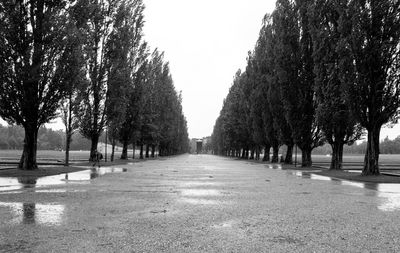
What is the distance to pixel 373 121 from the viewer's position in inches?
914

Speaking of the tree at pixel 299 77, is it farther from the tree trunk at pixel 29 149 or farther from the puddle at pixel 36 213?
the puddle at pixel 36 213

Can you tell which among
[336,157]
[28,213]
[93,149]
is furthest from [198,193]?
[93,149]

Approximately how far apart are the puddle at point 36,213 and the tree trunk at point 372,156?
60.4 ft

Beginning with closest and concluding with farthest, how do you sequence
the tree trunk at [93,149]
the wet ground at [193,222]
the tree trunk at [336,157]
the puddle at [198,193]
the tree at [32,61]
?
the wet ground at [193,222] → the puddle at [198,193] → the tree at [32,61] → the tree trunk at [336,157] → the tree trunk at [93,149]

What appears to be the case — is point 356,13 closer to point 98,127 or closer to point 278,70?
point 278,70

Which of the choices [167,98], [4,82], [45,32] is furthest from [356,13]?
[167,98]

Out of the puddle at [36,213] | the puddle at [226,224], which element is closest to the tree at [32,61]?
the puddle at [36,213]

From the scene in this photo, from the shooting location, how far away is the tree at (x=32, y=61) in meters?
20.8

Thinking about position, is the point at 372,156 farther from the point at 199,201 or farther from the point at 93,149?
the point at 93,149

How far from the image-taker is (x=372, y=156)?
75.5 feet

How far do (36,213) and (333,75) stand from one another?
23.9 metres

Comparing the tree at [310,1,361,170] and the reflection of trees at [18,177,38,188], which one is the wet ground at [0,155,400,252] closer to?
the reflection of trees at [18,177,38,188]

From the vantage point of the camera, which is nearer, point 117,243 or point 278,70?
point 117,243

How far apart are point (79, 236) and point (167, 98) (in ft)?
204
